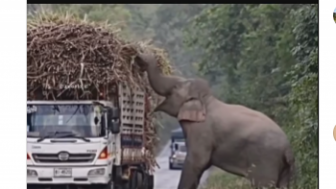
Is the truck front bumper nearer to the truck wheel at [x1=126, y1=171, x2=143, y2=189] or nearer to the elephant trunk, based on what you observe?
the truck wheel at [x1=126, y1=171, x2=143, y2=189]

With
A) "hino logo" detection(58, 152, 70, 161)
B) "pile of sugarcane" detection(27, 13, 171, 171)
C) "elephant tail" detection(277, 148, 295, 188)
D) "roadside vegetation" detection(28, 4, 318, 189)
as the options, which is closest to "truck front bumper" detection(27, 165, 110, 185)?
"hino logo" detection(58, 152, 70, 161)

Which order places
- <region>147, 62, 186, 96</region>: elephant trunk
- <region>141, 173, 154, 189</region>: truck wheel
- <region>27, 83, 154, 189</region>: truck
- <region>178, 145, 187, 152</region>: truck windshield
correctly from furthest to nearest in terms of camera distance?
<region>178, 145, 187, 152</region>: truck windshield
<region>141, 173, 154, 189</region>: truck wheel
<region>147, 62, 186, 96</region>: elephant trunk
<region>27, 83, 154, 189</region>: truck

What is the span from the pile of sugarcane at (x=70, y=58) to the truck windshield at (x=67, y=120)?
0.72 feet

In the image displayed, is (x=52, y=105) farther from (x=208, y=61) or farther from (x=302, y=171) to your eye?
(x=208, y=61)

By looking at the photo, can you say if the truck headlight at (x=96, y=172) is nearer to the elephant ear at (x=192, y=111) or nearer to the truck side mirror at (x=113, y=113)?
the truck side mirror at (x=113, y=113)

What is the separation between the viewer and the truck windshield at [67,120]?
11.1 metres

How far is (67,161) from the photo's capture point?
36.3ft

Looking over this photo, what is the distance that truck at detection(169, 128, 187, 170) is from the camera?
13.2 m

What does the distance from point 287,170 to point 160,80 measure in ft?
6.51

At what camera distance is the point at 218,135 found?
12219mm

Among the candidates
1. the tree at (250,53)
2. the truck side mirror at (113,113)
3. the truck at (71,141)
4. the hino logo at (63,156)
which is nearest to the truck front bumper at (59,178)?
the truck at (71,141)

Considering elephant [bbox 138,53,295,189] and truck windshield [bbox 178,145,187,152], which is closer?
elephant [bbox 138,53,295,189]

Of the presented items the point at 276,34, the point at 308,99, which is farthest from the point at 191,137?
the point at 276,34

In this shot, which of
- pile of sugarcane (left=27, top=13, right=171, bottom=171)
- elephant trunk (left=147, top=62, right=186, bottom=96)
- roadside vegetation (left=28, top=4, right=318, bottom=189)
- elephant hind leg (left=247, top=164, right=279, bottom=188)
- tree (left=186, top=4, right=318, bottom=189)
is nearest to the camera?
pile of sugarcane (left=27, top=13, right=171, bottom=171)
